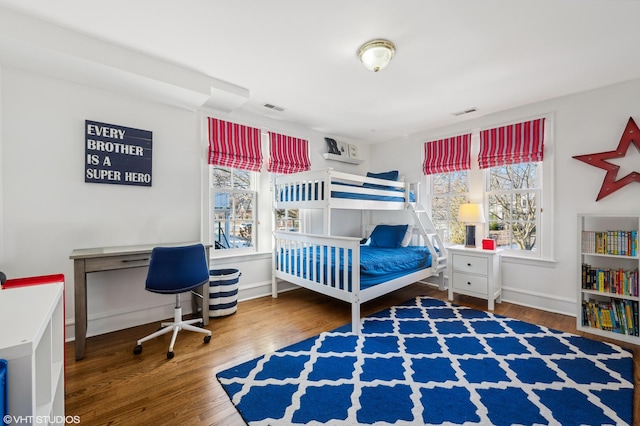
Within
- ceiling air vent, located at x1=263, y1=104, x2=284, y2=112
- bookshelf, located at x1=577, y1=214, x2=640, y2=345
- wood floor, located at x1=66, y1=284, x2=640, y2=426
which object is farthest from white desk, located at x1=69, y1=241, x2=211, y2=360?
bookshelf, located at x1=577, y1=214, x2=640, y2=345

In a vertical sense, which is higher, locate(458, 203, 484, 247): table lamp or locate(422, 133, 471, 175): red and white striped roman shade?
locate(422, 133, 471, 175): red and white striped roman shade

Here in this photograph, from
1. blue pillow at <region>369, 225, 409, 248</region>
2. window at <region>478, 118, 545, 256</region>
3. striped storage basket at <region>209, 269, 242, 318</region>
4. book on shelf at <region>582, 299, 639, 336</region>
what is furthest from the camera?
blue pillow at <region>369, 225, 409, 248</region>

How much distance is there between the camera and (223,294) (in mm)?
2998

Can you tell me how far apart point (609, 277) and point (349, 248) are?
2434mm

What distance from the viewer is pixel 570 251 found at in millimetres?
3059

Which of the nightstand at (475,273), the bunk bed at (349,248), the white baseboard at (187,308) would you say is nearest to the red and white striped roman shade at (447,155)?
the bunk bed at (349,248)

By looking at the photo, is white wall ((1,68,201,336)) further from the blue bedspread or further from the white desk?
the blue bedspread

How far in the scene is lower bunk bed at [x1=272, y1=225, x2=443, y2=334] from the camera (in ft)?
8.78

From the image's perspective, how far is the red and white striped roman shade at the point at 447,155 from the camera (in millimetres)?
3816

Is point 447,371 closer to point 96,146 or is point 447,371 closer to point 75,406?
point 75,406

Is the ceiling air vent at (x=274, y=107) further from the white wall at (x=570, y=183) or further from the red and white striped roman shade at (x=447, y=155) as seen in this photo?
the white wall at (x=570, y=183)

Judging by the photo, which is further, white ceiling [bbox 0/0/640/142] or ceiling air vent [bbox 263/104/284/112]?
ceiling air vent [bbox 263/104/284/112]

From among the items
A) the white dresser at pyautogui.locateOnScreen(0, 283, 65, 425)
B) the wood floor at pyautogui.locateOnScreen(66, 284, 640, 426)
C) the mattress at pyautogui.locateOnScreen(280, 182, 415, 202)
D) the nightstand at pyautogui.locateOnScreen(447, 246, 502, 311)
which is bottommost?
the wood floor at pyautogui.locateOnScreen(66, 284, 640, 426)

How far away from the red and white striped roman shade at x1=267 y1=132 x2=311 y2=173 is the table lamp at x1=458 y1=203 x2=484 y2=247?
221 centimetres
